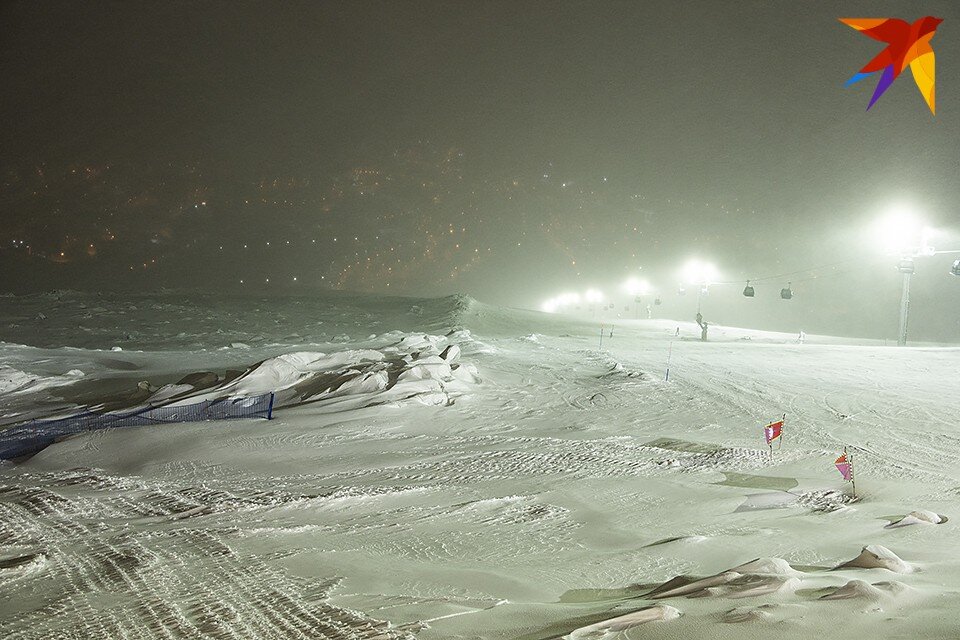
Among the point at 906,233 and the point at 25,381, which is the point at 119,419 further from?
the point at 906,233

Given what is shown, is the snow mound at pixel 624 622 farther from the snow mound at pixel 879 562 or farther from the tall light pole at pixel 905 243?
the tall light pole at pixel 905 243

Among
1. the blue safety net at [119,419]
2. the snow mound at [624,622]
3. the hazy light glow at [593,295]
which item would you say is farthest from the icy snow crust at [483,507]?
the hazy light glow at [593,295]

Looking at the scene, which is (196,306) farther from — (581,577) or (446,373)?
(581,577)

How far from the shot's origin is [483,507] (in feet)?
24.0

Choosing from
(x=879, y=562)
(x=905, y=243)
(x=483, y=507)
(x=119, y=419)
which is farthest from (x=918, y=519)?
(x=905, y=243)

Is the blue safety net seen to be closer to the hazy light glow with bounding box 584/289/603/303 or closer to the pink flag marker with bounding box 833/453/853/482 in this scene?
the pink flag marker with bounding box 833/453/853/482

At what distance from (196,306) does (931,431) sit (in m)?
36.1

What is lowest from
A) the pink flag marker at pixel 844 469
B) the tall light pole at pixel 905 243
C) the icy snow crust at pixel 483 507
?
the icy snow crust at pixel 483 507

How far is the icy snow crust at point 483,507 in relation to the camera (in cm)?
408

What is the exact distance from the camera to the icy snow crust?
4.08 metres

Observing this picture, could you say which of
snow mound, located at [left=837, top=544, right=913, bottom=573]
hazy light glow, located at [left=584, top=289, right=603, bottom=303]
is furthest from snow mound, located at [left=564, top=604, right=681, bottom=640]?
hazy light glow, located at [left=584, top=289, right=603, bottom=303]

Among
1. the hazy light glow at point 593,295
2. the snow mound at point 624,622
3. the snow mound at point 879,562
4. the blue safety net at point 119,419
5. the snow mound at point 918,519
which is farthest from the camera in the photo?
the hazy light glow at point 593,295

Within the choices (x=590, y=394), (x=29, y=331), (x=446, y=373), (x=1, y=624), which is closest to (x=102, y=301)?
(x=29, y=331)

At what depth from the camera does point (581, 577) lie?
5336 mm
